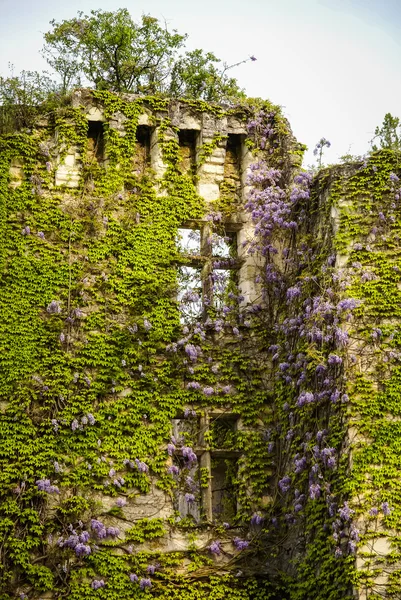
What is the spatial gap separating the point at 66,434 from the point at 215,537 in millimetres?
2248

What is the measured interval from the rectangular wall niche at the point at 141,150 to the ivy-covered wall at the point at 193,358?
0.03m

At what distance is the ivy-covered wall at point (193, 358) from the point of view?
→ 11.6 meters

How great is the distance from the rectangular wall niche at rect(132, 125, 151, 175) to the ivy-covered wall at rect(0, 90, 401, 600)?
0.11 ft

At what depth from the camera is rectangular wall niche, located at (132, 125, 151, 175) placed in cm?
1439

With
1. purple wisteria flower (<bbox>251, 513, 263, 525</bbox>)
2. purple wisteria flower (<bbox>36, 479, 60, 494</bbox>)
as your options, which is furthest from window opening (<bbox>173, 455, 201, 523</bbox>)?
purple wisteria flower (<bbox>36, 479, 60, 494</bbox>)

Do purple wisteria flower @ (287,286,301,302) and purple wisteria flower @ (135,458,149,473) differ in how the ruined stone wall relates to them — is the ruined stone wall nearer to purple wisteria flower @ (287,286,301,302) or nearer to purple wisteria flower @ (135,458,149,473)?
purple wisteria flower @ (135,458,149,473)

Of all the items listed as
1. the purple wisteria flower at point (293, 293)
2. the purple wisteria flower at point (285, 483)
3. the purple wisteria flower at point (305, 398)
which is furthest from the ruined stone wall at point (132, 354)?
the purple wisteria flower at point (305, 398)

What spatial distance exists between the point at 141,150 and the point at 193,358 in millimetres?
3253

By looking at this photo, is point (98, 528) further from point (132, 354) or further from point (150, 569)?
point (132, 354)

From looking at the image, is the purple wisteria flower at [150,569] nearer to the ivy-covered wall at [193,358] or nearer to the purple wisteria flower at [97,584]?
the ivy-covered wall at [193,358]

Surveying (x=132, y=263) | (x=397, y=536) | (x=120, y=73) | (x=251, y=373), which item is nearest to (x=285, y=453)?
(x=251, y=373)

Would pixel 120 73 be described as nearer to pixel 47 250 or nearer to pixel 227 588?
pixel 47 250

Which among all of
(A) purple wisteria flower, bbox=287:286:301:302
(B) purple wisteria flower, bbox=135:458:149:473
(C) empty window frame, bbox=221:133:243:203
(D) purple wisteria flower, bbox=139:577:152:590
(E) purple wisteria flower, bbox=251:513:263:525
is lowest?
(D) purple wisteria flower, bbox=139:577:152:590

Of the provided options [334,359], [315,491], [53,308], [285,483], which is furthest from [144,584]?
[53,308]
